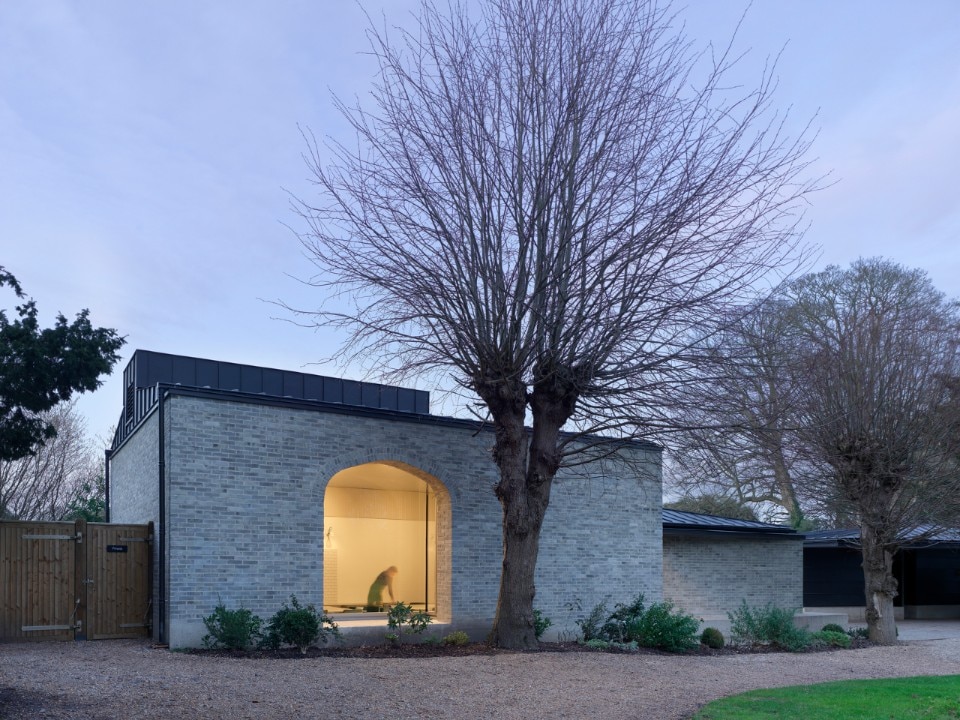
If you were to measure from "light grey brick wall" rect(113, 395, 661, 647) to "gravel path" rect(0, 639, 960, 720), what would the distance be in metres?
1.63

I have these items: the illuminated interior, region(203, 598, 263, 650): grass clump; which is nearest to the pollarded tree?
the illuminated interior

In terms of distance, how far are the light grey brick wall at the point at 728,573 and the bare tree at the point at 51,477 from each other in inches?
834

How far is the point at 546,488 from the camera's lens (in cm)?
1488

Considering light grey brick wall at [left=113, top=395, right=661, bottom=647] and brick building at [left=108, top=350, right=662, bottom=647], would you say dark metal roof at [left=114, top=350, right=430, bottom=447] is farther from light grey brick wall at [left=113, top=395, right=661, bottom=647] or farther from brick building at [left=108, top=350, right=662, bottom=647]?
light grey brick wall at [left=113, top=395, right=661, bottom=647]

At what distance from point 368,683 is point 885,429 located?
553 inches

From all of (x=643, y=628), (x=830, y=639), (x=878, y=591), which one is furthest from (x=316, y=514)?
(x=878, y=591)

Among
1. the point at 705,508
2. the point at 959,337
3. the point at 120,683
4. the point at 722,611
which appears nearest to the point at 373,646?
the point at 120,683

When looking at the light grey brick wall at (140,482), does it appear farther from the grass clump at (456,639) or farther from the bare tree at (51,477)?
the bare tree at (51,477)

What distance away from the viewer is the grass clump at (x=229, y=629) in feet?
43.7

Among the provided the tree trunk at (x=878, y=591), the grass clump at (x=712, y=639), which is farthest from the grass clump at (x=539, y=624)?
the tree trunk at (x=878, y=591)

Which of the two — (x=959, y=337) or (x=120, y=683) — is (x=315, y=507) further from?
(x=959, y=337)

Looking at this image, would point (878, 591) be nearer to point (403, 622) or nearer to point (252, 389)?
point (403, 622)

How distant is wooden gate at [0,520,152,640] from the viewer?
1451 centimetres

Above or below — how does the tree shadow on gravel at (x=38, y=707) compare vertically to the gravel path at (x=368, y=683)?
above
